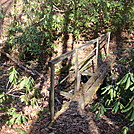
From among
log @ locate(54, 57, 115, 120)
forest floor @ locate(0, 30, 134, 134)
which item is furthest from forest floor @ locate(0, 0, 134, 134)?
log @ locate(54, 57, 115, 120)

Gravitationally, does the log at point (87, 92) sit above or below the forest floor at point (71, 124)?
above

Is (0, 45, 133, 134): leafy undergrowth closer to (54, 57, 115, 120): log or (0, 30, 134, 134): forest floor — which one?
(0, 30, 134, 134): forest floor

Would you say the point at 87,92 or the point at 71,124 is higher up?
the point at 87,92

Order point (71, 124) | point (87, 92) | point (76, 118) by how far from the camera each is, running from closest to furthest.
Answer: point (71, 124) < point (76, 118) < point (87, 92)

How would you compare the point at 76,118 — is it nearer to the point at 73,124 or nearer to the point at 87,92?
the point at 73,124

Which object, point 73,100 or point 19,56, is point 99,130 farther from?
point 19,56

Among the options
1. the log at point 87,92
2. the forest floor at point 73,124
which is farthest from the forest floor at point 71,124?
the log at point 87,92

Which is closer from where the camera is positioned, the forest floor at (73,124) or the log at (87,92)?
the forest floor at (73,124)

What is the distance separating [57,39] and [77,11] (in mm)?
2369

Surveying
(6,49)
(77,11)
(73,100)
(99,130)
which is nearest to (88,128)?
(99,130)

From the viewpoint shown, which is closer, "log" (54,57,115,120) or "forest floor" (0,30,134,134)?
"forest floor" (0,30,134,134)

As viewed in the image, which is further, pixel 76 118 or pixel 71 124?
pixel 76 118

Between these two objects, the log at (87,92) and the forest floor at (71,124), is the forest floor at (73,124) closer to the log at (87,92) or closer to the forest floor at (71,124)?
the forest floor at (71,124)

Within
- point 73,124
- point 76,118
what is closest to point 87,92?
point 76,118
